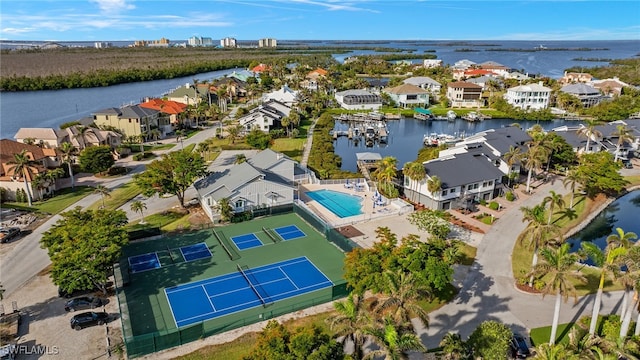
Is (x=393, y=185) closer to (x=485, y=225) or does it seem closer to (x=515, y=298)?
(x=485, y=225)

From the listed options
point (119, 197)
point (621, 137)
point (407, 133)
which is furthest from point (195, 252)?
point (407, 133)

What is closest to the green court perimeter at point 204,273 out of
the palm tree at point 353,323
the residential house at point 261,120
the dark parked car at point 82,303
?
the dark parked car at point 82,303

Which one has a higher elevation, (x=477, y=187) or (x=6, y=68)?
(x=6, y=68)

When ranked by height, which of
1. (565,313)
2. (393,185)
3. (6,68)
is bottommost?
(565,313)

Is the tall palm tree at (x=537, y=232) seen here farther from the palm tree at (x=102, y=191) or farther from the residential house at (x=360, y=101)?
the residential house at (x=360, y=101)

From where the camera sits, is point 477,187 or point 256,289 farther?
point 477,187

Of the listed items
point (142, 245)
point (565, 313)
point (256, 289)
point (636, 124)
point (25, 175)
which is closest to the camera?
point (565, 313)

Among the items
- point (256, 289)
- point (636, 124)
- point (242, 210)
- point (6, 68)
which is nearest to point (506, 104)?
point (636, 124)

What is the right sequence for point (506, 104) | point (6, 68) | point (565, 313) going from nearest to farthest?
point (565, 313) → point (506, 104) → point (6, 68)
